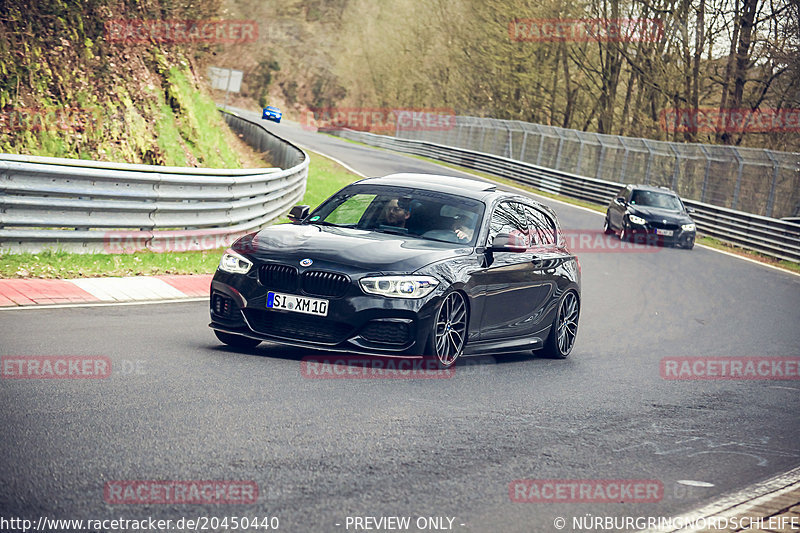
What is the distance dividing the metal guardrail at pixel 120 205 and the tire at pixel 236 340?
4.25 metres

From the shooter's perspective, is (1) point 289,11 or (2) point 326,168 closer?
(2) point 326,168

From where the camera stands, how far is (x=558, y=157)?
48.7 metres

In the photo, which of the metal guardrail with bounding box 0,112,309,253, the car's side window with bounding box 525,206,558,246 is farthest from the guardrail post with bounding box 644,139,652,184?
the car's side window with bounding box 525,206,558,246

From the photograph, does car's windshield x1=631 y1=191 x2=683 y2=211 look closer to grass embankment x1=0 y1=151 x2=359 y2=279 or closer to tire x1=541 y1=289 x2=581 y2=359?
grass embankment x1=0 y1=151 x2=359 y2=279

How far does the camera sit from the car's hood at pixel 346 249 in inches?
322

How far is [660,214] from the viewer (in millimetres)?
29375

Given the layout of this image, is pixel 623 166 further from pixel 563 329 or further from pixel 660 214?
pixel 563 329

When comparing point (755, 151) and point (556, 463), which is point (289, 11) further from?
point (556, 463)

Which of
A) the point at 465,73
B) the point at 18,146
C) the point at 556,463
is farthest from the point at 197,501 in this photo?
the point at 465,73

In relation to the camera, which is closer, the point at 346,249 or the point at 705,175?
the point at 346,249

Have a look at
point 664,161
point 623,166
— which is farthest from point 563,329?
point 623,166

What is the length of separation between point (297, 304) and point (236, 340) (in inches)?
41.2

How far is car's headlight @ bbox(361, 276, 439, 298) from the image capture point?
8.07m

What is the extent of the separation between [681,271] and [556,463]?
60.7ft
